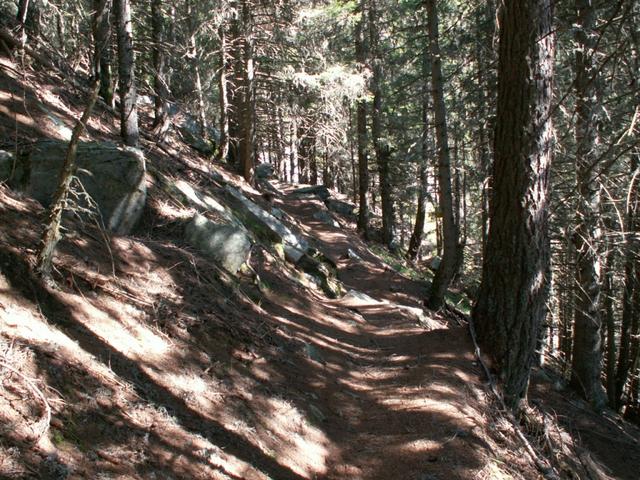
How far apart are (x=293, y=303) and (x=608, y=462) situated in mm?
5943

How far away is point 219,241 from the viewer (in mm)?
8445

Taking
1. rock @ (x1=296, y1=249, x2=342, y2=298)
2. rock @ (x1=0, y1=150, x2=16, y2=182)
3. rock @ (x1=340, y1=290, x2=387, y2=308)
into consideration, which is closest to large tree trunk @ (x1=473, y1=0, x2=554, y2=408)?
rock @ (x1=340, y1=290, x2=387, y2=308)

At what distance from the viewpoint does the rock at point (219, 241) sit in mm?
8211

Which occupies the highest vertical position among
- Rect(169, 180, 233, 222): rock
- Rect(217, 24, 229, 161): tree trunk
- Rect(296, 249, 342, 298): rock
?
Rect(217, 24, 229, 161): tree trunk

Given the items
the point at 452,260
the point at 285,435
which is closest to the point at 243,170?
the point at 452,260

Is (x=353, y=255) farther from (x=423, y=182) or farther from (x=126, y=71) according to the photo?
(x=126, y=71)

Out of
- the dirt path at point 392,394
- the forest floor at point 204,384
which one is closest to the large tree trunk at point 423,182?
the dirt path at point 392,394

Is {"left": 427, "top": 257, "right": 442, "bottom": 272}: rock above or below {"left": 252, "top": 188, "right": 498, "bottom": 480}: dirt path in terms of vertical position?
above

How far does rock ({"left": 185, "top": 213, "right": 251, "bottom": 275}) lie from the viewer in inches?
323

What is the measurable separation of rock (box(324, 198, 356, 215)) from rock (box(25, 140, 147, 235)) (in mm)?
20800

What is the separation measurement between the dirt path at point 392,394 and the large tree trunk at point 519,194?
693mm

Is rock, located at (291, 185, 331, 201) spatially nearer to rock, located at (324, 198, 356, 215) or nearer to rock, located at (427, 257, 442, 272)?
rock, located at (324, 198, 356, 215)

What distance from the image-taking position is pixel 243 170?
19.6 meters

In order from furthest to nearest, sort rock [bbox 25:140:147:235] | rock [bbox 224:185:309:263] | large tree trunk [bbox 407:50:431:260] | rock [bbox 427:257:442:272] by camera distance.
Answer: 1. rock [bbox 427:257:442:272]
2. large tree trunk [bbox 407:50:431:260]
3. rock [bbox 224:185:309:263]
4. rock [bbox 25:140:147:235]
